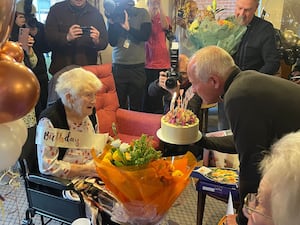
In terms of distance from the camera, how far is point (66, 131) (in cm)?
176

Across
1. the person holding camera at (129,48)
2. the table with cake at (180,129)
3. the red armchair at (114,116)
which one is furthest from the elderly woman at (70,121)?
the person holding camera at (129,48)

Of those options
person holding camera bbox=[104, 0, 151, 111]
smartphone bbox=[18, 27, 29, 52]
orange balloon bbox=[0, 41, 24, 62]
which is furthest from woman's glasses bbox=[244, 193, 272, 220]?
person holding camera bbox=[104, 0, 151, 111]

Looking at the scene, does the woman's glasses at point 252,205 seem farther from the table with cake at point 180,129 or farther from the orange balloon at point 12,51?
the orange balloon at point 12,51

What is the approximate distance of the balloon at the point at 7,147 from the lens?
41.9 inches

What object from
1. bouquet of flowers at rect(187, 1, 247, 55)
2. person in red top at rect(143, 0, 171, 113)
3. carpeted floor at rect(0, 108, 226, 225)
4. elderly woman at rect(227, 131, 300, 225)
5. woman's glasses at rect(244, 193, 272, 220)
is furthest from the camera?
person in red top at rect(143, 0, 171, 113)

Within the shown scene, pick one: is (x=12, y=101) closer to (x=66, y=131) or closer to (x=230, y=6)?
(x=66, y=131)

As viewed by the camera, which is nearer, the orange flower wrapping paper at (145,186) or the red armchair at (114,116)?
the orange flower wrapping paper at (145,186)

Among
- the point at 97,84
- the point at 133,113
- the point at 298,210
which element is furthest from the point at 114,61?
the point at 298,210

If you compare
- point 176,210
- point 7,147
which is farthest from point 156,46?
point 7,147

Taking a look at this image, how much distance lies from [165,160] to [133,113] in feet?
5.14

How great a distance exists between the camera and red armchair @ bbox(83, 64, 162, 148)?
8.86 ft

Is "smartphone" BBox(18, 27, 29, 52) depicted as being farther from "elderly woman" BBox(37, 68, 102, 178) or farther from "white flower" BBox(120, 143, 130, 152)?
"white flower" BBox(120, 143, 130, 152)

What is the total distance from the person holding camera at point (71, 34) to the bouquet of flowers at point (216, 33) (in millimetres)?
852

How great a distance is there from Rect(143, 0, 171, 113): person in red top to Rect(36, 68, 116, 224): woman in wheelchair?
1.57 m
